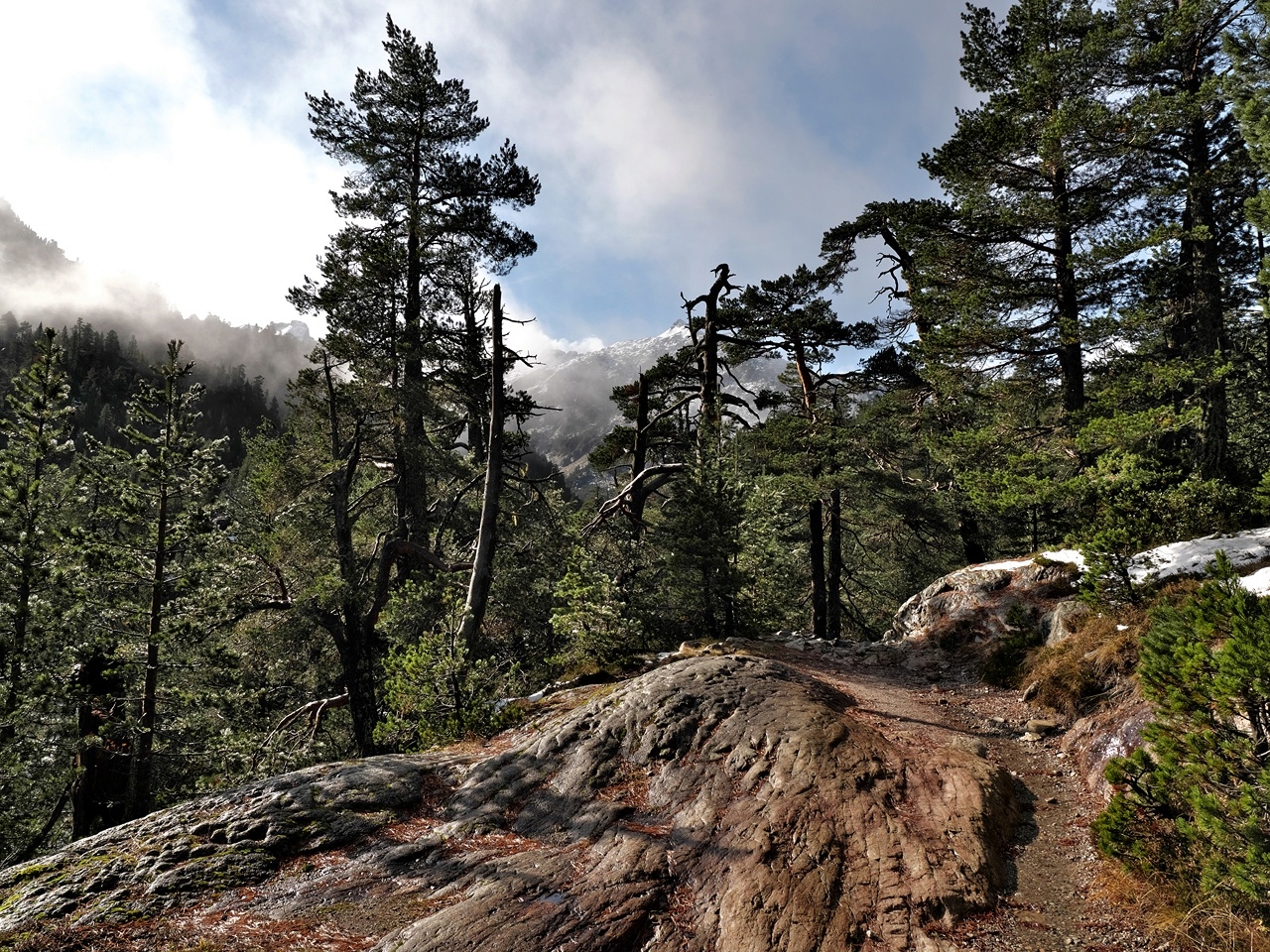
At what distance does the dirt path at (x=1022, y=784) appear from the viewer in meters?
3.96

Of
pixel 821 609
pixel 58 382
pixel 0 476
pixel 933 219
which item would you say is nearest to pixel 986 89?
pixel 933 219

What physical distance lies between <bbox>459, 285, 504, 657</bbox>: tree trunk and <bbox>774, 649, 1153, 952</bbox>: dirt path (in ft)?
20.7

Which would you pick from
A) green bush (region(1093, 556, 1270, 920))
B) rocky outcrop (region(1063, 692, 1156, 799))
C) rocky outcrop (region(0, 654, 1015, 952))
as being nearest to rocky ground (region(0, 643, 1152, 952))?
rocky outcrop (region(0, 654, 1015, 952))

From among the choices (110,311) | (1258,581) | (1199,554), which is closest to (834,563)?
(1199,554)

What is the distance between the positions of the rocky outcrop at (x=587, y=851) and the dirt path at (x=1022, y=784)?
22 centimetres

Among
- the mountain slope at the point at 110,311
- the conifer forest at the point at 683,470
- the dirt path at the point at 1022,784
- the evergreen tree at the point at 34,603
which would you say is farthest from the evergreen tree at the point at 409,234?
the mountain slope at the point at 110,311

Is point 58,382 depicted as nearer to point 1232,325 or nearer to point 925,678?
point 925,678

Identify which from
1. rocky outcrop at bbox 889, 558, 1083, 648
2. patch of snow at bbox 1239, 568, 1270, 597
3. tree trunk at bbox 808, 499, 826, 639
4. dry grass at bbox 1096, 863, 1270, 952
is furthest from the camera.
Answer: tree trunk at bbox 808, 499, 826, 639

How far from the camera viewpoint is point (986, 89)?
45.2ft

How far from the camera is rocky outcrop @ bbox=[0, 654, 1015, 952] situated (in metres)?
3.96

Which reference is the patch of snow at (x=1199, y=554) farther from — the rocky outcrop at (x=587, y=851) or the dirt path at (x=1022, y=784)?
the rocky outcrop at (x=587, y=851)

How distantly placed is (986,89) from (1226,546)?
11.9 m

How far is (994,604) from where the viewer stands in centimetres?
1192

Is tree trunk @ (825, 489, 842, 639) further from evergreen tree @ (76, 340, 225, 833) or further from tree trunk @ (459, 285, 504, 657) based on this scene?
evergreen tree @ (76, 340, 225, 833)
